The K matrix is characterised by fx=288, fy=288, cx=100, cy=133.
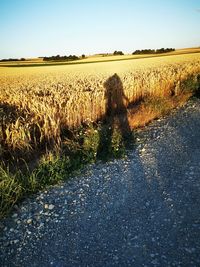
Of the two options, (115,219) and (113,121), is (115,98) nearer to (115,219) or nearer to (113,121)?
(113,121)

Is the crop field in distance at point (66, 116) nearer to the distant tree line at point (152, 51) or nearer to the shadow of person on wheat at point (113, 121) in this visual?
the shadow of person on wheat at point (113, 121)

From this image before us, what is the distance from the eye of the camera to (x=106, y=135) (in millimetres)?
7672

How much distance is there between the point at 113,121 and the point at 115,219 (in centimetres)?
468

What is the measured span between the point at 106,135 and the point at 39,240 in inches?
155

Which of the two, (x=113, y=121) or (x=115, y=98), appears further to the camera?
(x=115, y=98)

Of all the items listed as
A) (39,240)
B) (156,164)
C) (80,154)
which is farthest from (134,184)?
(39,240)

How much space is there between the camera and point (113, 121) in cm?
891

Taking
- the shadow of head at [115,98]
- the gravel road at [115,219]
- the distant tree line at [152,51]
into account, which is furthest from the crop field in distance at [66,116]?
the distant tree line at [152,51]

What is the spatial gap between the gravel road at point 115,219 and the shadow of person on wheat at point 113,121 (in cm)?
66

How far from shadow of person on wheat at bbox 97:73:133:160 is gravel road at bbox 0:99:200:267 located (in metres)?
0.66

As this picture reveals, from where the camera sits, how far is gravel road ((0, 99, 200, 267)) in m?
3.81

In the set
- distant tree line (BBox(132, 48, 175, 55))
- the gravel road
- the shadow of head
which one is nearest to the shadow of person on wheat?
the shadow of head

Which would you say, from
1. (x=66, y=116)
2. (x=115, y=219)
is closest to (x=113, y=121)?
(x=66, y=116)

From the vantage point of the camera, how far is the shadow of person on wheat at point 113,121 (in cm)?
726
